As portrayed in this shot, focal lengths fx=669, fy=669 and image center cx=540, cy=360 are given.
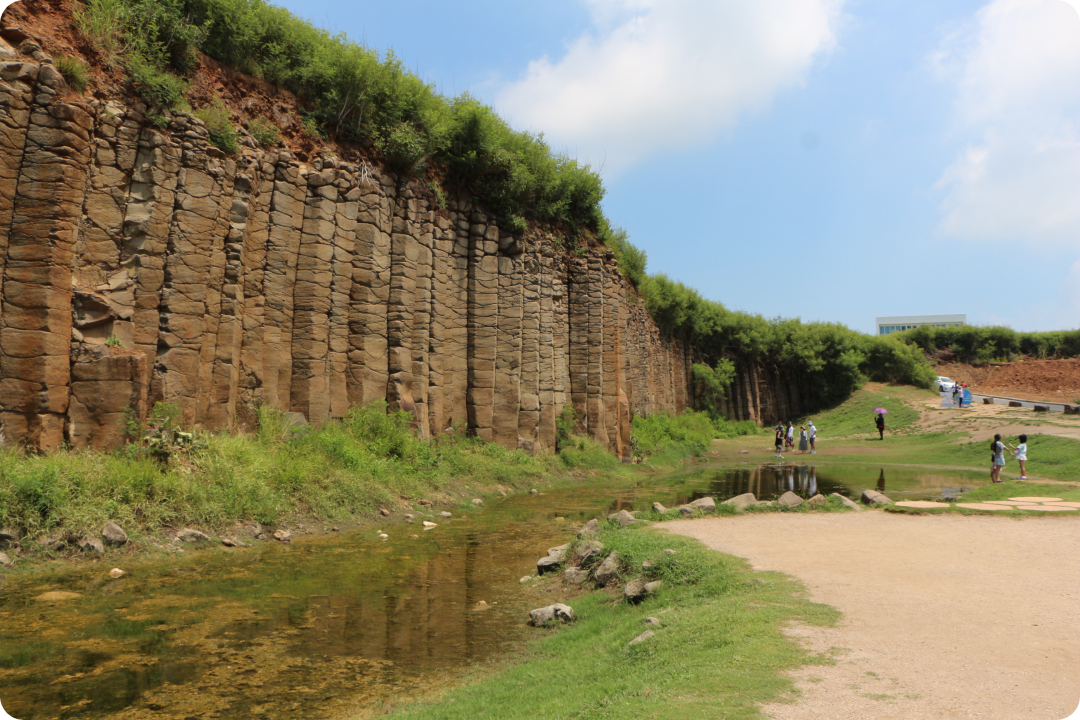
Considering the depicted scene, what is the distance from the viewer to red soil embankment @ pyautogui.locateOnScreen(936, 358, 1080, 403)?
4744 cm

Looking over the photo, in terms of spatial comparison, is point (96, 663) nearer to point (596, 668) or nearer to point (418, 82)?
point (596, 668)

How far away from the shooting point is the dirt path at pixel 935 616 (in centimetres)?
409

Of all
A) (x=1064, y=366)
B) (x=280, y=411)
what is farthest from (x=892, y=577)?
→ (x=1064, y=366)

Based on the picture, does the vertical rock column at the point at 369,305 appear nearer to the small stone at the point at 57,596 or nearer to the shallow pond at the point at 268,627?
the shallow pond at the point at 268,627

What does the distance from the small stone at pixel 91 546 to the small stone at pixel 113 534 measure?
5.4 inches

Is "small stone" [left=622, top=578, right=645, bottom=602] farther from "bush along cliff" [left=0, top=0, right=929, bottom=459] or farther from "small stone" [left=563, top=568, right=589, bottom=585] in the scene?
"bush along cliff" [left=0, top=0, right=929, bottom=459]

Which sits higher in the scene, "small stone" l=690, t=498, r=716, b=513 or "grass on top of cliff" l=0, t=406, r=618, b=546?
"grass on top of cliff" l=0, t=406, r=618, b=546

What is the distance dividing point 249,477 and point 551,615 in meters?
6.49

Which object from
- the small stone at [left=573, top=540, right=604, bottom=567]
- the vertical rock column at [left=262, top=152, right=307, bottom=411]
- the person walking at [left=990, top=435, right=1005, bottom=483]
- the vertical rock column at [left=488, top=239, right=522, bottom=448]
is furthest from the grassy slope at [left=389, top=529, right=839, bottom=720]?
the person walking at [left=990, top=435, right=1005, bottom=483]

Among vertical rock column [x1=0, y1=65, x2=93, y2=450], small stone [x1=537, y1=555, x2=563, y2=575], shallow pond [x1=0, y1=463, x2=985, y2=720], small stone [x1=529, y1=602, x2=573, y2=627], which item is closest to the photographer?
shallow pond [x1=0, y1=463, x2=985, y2=720]

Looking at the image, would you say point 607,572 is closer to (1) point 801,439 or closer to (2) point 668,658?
(2) point 668,658

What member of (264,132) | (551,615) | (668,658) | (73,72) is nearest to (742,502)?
(551,615)

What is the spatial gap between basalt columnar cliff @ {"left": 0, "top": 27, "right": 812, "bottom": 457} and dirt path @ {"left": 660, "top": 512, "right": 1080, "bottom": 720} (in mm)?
9110

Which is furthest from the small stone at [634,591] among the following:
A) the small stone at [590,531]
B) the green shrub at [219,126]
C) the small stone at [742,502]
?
the green shrub at [219,126]
